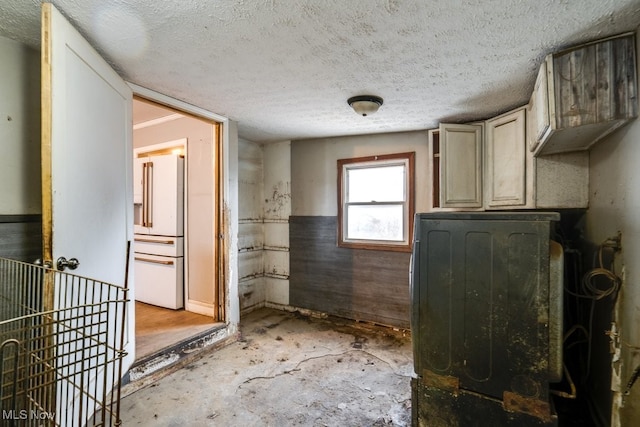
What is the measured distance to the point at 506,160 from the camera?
8.67 ft

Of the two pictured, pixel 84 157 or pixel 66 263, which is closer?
pixel 66 263

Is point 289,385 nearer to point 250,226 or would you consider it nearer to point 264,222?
point 250,226

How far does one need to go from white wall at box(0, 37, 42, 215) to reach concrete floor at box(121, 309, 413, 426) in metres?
1.48

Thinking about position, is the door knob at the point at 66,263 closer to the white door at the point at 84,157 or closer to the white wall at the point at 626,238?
the white door at the point at 84,157

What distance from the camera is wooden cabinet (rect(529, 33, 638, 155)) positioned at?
5.17ft

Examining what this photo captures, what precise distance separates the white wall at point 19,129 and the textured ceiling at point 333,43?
127mm

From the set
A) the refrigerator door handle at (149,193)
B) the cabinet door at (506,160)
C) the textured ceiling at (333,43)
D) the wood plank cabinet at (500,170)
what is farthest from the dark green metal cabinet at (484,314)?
the refrigerator door handle at (149,193)

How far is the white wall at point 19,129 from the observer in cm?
175

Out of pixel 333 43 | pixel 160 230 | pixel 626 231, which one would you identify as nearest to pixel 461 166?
pixel 626 231

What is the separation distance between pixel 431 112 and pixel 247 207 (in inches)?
97.3

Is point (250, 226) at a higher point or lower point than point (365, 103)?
lower

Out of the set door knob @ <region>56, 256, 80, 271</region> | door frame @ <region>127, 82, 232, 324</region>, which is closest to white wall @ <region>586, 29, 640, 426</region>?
door knob @ <region>56, 256, 80, 271</region>

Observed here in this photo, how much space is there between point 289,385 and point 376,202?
2.09 metres

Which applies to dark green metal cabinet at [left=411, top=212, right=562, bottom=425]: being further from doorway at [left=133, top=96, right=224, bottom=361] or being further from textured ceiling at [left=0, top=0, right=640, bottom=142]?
doorway at [left=133, top=96, right=224, bottom=361]
